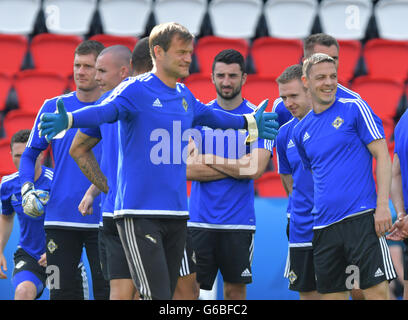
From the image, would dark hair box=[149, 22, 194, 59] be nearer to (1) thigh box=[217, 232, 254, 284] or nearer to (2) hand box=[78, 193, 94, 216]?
(2) hand box=[78, 193, 94, 216]

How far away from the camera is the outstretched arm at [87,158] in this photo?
484 cm

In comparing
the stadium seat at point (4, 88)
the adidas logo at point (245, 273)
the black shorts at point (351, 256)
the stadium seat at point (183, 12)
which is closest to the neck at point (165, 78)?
the black shorts at point (351, 256)

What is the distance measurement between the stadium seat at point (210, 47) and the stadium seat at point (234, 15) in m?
0.52

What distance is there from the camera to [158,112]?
4312mm

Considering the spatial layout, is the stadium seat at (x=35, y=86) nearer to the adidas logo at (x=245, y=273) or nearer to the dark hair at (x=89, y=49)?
the dark hair at (x=89, y=49)

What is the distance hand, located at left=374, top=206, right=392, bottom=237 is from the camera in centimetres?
476

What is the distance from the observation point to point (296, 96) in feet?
19.5

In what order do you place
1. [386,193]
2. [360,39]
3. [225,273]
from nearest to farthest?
[386,193], [225,273], [360,39]

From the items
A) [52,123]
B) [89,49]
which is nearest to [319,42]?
[89,49]

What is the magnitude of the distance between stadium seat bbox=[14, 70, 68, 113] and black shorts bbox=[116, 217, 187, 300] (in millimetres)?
5769

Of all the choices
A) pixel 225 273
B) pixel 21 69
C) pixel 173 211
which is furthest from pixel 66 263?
pixel 21 69

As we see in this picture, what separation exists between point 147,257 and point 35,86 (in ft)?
20.0
